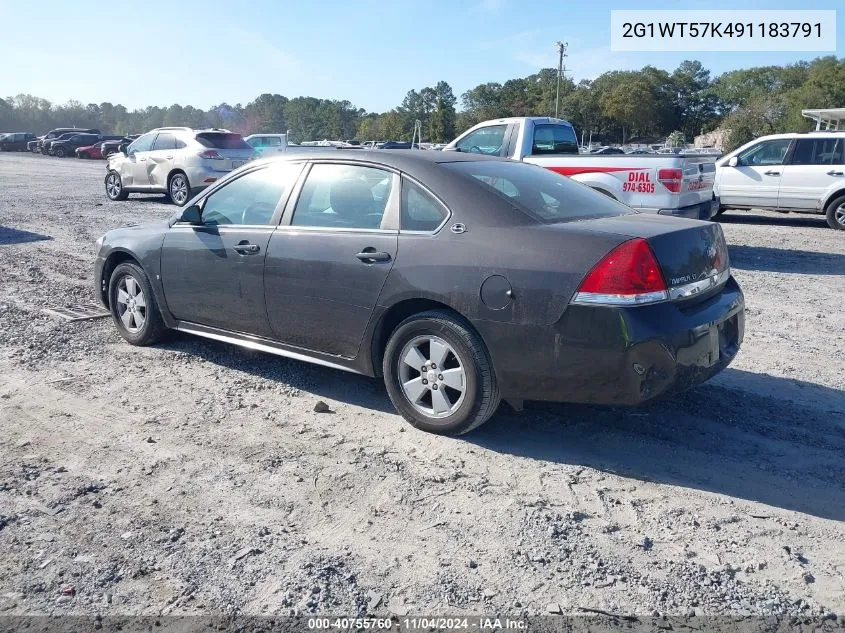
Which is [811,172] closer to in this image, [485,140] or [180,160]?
[485,140]

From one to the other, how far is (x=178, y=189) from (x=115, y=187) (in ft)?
8.35

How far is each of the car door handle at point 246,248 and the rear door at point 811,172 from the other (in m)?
12.4

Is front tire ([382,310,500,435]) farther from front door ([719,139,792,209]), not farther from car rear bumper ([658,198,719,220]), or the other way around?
front door ([719,139,792,209])

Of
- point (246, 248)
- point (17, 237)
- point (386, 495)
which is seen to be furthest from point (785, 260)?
point (17, 237)

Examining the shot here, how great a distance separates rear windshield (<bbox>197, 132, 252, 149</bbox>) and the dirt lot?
1127 cm

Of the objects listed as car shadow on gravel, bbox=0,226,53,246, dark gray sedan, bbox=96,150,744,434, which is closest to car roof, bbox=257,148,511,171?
dark gray sedan, bbox=96,150,744,434

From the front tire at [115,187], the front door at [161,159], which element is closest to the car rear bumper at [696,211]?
the front door at [161,159]

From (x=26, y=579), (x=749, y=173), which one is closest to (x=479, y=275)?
(x=26, y=579)

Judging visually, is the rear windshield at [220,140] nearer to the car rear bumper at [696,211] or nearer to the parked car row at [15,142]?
the car rear bumper at [696,211]

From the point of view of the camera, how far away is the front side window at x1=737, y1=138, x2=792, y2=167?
1461cm

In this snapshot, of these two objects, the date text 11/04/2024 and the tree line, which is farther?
the tree line

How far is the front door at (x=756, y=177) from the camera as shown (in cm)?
1461

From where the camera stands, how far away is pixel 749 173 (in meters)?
15.0

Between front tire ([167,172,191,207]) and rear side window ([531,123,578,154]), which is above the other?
rear side window ([531,123,578,154])
